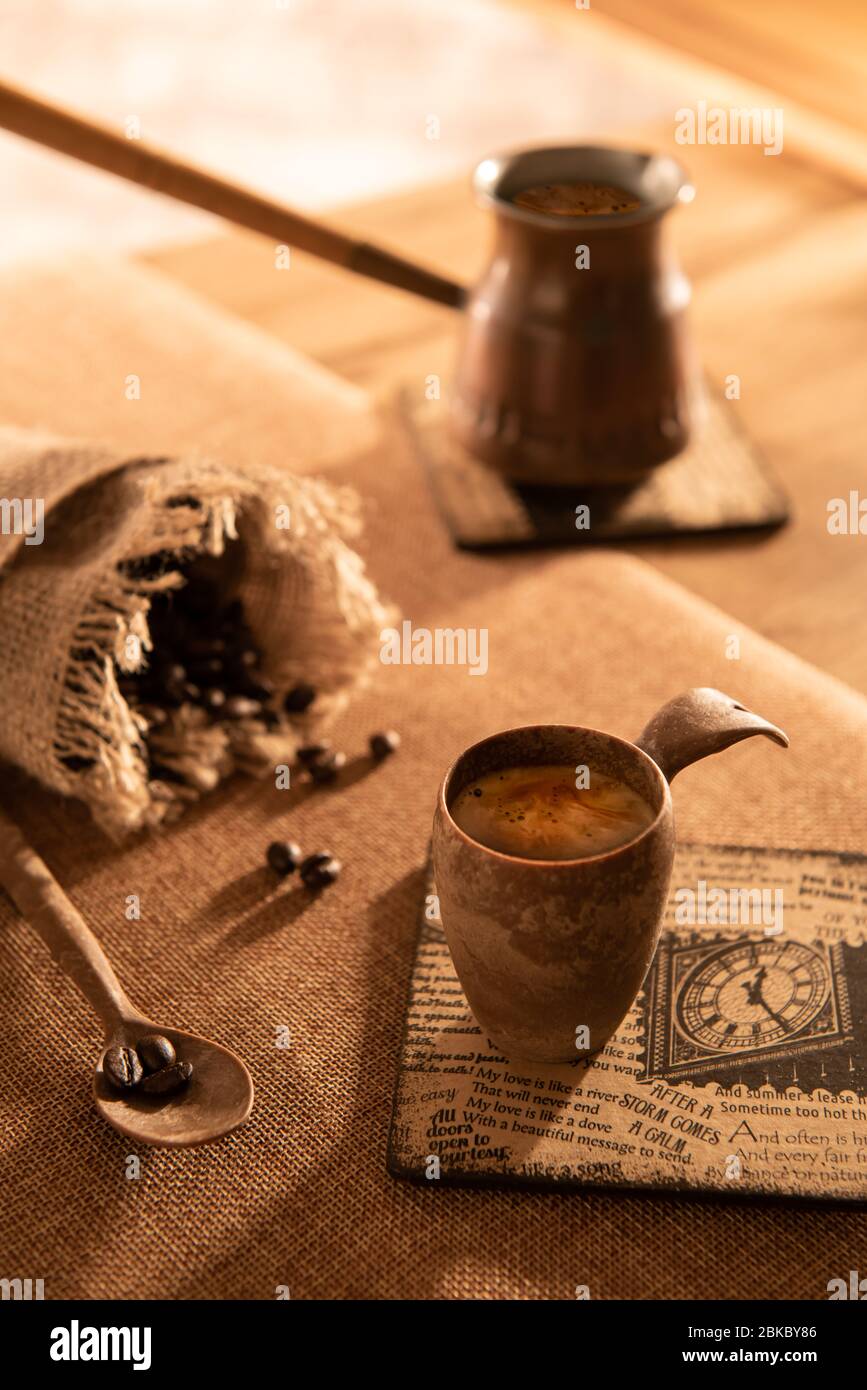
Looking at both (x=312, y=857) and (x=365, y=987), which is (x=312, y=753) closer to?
(x=312, y=857)

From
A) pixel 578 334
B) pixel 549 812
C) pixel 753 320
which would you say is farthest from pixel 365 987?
pixel 753 320

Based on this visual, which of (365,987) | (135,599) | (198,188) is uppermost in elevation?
(198,188)

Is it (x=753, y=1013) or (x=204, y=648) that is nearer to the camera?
(x=753, y=1013)

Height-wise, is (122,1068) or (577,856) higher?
(577,856)

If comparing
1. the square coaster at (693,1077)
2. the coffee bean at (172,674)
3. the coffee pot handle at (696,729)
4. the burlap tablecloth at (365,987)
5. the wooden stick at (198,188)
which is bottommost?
the burlap tablecloth at (365,987)

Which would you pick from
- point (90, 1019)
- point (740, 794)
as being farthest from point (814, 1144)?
point (90, 1019)

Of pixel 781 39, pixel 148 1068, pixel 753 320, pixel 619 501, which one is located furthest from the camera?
pixel 781 39

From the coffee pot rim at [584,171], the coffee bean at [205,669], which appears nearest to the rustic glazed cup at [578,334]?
the coffee pot rim at [584,171]

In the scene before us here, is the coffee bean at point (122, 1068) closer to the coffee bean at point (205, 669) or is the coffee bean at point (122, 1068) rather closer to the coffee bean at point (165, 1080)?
the coffee bean at point (165, 1080)
